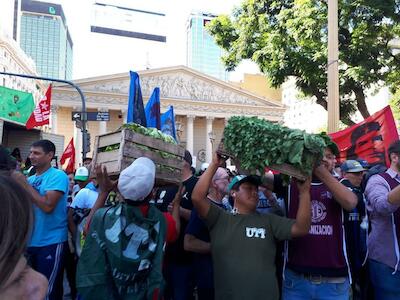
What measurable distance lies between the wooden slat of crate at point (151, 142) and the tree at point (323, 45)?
8520 mm

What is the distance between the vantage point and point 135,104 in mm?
4297

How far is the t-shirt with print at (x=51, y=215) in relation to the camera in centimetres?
378

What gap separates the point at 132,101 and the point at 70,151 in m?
9.72

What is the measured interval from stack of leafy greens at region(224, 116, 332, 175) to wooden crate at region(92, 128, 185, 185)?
2.51 feet

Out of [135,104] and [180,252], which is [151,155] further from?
[180,252]

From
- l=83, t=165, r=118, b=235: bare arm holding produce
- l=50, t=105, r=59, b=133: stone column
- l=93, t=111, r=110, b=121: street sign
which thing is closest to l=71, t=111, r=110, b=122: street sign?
l=93, t=111, r=110, b=121: street sign

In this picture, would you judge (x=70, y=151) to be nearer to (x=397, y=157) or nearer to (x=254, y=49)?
(x=254, y=49)

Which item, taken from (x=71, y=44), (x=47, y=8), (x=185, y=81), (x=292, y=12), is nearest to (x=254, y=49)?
(x=292, y=12)

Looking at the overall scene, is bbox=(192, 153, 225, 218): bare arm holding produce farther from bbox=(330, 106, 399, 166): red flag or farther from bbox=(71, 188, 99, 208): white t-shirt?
bbox=(330, 106, 399, 166): red flag

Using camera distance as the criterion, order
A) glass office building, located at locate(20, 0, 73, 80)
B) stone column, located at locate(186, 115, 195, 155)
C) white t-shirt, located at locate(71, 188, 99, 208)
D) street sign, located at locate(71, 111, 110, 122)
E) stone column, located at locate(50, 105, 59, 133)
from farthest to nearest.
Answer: glass office building, located at locate(20, 0, 73, 80)
stone column, located at locate(186, 115, 195, 155)
stone column, located at locate(50, 105, 59, 133)
street sign, located at locate(71, 111, 110, 122)
white t-shirt, located at locate(71, 188, 99, 208)

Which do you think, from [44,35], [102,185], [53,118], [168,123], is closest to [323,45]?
[168,123]

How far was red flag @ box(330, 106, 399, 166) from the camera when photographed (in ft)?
19.1

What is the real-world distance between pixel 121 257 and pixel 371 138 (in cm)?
468

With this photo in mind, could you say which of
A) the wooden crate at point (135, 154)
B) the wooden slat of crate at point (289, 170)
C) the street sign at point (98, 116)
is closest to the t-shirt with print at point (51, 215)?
the wooden crate at point (135, 154)
